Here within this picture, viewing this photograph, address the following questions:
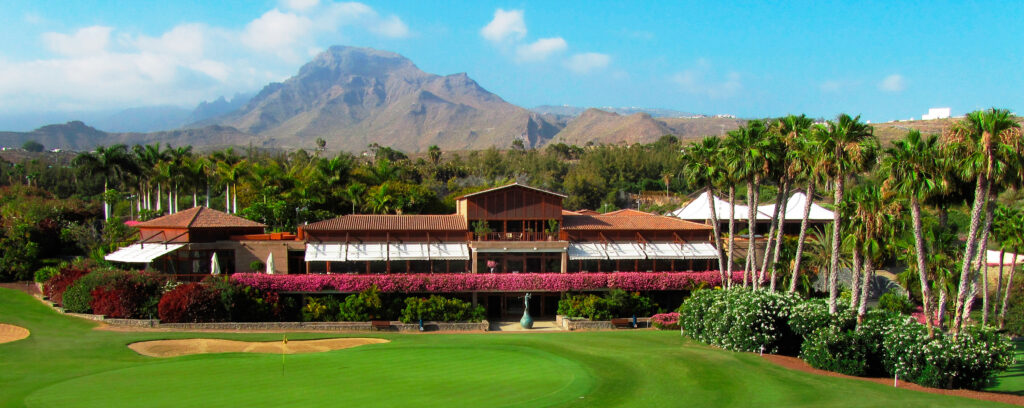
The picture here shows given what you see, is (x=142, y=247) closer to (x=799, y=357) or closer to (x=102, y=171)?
(x=102, y=171)

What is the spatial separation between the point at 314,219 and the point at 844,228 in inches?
1344

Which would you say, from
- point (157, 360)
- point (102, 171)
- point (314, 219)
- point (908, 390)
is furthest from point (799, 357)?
point (102, 171)

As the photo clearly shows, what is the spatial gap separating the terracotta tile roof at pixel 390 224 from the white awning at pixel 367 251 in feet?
3.04

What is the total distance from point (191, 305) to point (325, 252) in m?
7.80

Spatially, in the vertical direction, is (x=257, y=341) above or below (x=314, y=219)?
below

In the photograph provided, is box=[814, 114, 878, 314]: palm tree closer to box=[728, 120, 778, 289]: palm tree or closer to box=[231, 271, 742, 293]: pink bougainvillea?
box=[728, 120, 778, 289]: palm tree

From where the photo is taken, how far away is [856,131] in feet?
84.2

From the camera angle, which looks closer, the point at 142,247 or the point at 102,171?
the point at 142,247

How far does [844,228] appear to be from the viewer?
1093 inches

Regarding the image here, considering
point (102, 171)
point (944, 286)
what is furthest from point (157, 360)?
point (102, 171)

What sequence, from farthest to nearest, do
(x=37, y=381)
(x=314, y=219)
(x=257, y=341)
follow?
(x=314, y=219)
(x=257, y=341)
(x=37, y=381)

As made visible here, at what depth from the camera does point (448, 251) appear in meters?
39.3

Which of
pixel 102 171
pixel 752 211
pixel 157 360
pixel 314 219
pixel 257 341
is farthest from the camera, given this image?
pixel 102 171

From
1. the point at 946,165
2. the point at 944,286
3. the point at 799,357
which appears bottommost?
the point at 799,357
